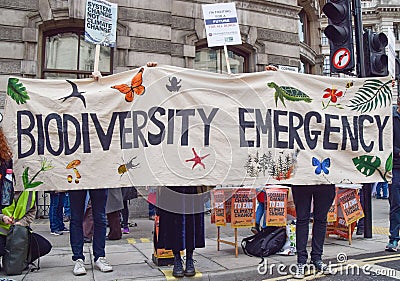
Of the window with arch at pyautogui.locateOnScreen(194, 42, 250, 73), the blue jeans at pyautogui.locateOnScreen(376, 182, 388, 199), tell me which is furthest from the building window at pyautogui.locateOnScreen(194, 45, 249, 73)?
the blue jeans at pyautogui.locateOnScreen(376, 182, 388, 199)

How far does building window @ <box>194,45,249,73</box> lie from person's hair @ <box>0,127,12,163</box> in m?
8.08

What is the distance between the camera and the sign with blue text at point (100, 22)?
194 inches

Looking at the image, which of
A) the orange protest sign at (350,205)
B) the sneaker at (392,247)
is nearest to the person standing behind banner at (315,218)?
the sneaker at (392,247)

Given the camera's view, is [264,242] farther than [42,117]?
Yes

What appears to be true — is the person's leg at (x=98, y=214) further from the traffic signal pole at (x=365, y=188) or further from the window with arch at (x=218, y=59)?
the window with arch at (x=218, y=59)

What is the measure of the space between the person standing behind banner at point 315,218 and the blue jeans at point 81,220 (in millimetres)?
2406

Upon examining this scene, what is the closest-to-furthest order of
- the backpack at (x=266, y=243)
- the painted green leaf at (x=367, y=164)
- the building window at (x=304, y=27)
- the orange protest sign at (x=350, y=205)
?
the painted green leaf at (x=367, y=164), the backpack at (x=266, y=243), the orange protest sign at (x=350, y=205), the building window at (x=304, y=27)

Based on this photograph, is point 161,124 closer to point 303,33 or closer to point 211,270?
point 211,270

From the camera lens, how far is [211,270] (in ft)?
16.2

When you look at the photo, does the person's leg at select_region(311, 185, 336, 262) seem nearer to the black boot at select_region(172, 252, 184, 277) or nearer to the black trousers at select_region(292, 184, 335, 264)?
the black trousers at select_region(292, 184, 335, 264)

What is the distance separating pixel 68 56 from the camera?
10.8 meters

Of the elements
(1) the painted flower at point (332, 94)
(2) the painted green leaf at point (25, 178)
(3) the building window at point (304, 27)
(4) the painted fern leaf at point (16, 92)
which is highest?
(3) the building window at point (304, 27)

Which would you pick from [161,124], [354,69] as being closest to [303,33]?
[354,69]

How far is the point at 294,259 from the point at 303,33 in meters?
14.9
